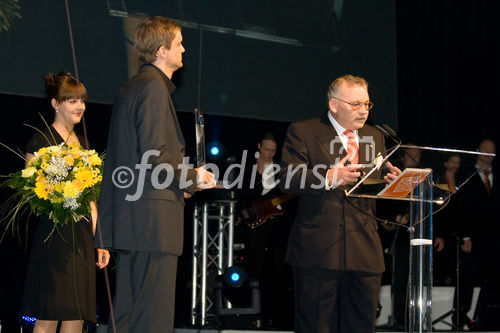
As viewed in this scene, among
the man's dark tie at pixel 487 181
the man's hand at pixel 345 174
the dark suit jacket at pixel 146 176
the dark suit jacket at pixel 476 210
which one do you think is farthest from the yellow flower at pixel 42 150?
the man's dark tie at pixel 487 181

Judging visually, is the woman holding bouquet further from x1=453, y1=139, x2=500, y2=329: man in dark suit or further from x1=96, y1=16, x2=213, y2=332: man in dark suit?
x1=453, y1=139, x2=500, y2=329: man in dark suit

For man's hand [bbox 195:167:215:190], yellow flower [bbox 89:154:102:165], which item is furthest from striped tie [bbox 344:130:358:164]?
yellow flower [bbox 89:154:102:165]

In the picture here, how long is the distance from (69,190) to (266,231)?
3153 mm

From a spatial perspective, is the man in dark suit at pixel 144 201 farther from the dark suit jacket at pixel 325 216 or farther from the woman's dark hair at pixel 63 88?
the woman's dark hair at pixel 63 88

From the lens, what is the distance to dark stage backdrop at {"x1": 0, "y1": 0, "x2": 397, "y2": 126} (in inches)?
226

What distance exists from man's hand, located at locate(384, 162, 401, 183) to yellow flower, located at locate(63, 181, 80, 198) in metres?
1.59

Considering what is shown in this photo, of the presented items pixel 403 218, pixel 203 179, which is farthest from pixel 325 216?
pixel 403 218

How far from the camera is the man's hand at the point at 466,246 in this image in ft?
21.8

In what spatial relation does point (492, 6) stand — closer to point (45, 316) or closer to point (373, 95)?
point (373, 95)

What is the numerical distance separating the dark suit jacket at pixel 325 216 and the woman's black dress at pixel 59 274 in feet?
3.89

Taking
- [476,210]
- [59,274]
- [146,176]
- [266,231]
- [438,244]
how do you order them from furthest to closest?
[438,244] → [266,231] → [476,210] → [59,274] → [146,176]

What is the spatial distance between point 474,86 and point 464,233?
2.35 meters

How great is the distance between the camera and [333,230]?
330 cm

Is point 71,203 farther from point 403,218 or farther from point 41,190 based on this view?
point 403,218
